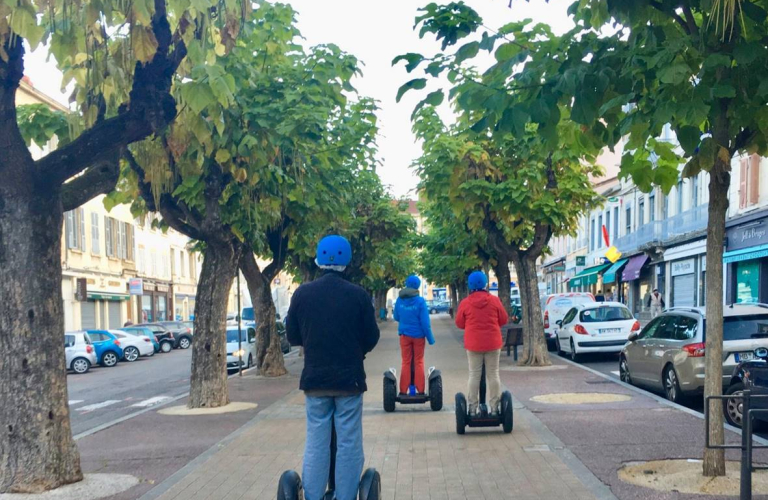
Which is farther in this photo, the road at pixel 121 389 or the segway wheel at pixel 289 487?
the road at pixel 121 389

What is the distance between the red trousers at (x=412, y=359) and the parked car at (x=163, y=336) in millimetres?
27781

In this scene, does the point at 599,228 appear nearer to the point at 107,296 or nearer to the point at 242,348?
the point at 107,296

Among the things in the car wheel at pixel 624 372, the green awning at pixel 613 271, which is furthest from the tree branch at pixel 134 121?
the green awning at pixel 613 271

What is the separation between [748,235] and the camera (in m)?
29.2

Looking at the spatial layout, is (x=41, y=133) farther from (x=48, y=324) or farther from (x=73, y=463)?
(x=73, y=463)

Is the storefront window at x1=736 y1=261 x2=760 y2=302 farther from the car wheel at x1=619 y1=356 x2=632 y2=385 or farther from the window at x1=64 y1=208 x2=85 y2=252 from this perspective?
the window at x1=64 y1=208 x2=85 y2=252

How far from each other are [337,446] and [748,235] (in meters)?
27.3

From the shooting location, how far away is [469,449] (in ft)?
28.6

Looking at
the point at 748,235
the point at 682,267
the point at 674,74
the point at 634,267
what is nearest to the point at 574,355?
the point at 748,235

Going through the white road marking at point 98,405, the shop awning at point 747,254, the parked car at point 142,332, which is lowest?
the parked car at point 142,332

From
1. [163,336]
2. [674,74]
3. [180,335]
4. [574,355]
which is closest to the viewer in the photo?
[674,74]

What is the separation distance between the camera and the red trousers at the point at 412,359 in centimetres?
1155

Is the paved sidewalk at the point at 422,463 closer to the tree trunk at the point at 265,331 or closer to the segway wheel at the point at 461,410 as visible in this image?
the segway wheel at the point at 461,410

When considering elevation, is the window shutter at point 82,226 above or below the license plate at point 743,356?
above
